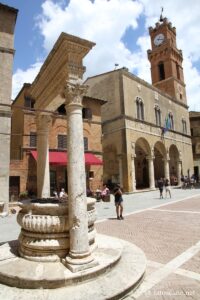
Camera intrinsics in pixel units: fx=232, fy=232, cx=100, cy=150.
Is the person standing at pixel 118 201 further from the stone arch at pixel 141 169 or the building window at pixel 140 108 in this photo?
the stone arch at pixel 141 169

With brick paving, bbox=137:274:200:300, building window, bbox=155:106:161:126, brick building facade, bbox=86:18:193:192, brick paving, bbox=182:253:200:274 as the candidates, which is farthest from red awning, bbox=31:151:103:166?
brick paving, bbox=137:274:200:300

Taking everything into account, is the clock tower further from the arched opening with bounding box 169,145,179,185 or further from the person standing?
the person standing

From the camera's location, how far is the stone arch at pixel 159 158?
29.3 metres

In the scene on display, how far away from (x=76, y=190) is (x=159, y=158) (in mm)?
29291

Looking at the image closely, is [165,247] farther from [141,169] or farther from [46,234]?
[141,169]

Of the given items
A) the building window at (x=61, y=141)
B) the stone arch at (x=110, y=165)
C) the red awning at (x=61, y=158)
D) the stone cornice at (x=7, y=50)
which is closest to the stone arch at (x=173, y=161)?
the stone arch at (x=110, y=165)

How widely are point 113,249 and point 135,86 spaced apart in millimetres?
23319

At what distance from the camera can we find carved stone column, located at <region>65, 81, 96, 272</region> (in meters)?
4.14

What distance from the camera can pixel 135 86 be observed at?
26.0 m

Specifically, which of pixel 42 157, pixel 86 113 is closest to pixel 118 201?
pixel 42 157

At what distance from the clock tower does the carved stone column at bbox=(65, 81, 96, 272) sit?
111ft

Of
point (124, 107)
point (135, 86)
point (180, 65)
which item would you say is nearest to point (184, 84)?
point (180, 65)

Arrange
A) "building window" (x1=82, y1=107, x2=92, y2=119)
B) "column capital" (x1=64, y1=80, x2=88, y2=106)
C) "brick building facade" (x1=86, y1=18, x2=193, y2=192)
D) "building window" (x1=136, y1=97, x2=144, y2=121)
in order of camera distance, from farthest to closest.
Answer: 1. "building window" (x1=136, y1=97, x2=144, y2=121)
2. "brick building facade" (x1=86, y1=18, x2=193, y2=192)
3. "building window" (x1=82, y1=107, x2=92, y2=119)
4. "column capital" (x1=64, y1=80, x2=88, y2=106)

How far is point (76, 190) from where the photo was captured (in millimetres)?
4355
